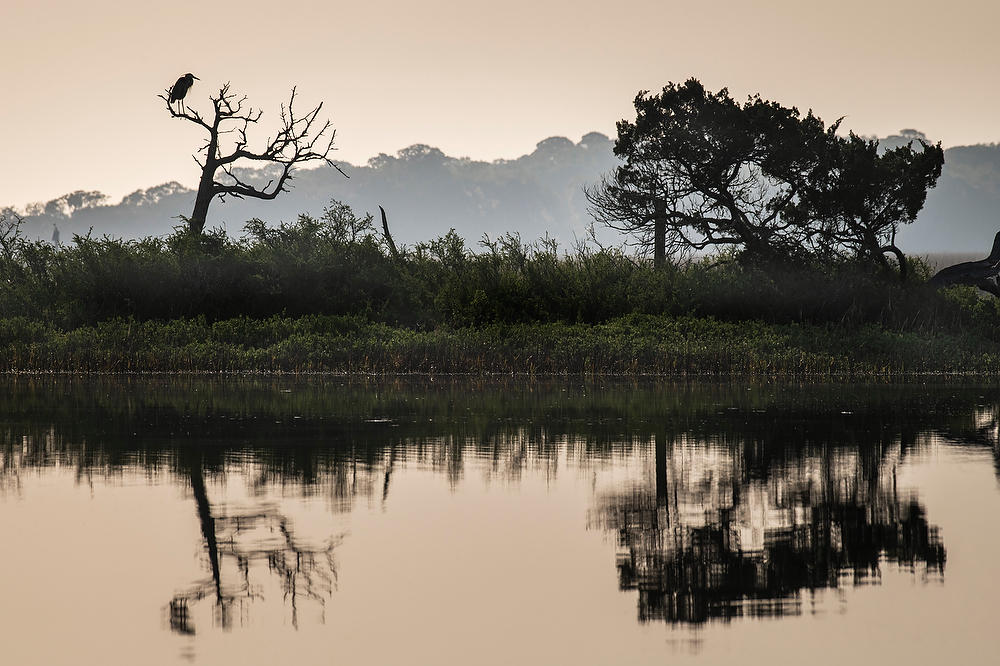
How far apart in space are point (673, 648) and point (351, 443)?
39.4 ft

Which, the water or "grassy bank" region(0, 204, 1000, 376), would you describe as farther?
"grassy bank" region(0, 204, 1000, 376)

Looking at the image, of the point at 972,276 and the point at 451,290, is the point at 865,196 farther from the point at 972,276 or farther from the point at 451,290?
the point at 451,290

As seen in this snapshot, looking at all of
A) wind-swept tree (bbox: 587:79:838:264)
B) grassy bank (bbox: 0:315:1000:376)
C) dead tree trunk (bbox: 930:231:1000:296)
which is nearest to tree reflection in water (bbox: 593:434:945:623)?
grassy bank (bbox: 0:315:1000:376)

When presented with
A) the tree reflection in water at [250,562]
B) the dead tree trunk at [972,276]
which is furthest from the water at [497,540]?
the dead tree trunk at [972,276]

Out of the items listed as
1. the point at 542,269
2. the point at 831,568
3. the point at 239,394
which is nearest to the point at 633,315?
the point at 542,269

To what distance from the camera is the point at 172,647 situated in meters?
8.84

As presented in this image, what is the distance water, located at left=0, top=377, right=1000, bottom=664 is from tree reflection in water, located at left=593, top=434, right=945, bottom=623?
0.05 metres

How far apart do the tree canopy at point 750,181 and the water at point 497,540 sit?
2472 centimetres

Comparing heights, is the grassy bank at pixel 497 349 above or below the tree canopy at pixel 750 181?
below

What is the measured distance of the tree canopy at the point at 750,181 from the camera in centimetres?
4803

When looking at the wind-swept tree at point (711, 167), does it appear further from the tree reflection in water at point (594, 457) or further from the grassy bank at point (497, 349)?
the tree reflection in water at point (594, 457)

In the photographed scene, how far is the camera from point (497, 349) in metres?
40.9

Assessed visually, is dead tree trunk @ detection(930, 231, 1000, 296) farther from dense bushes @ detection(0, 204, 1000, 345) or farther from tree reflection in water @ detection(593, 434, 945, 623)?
tree reflection in water @ detection(593, 434, 945, 623)

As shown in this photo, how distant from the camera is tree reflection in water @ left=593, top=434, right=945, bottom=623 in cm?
1042
